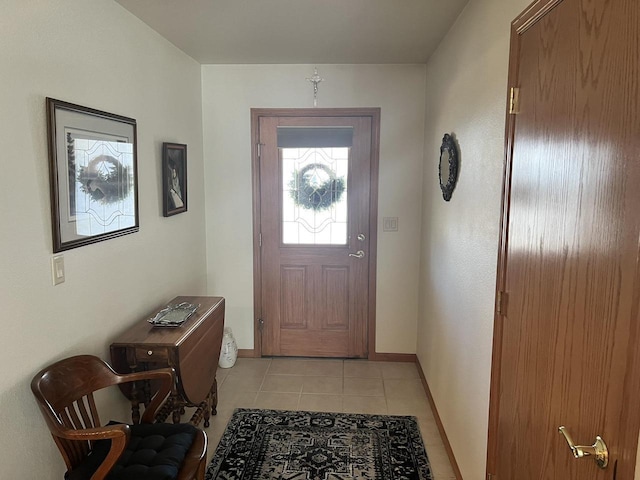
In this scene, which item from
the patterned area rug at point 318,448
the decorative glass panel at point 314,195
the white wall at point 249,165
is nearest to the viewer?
the patterned area rug at point 318,448

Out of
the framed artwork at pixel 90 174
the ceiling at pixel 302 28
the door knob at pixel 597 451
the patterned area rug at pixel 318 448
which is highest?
the ceiling at pixel 302 28

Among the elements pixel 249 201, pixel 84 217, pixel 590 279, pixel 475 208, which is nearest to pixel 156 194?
pixel 84 217

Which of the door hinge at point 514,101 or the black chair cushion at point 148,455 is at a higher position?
the door hinge at point 514,101

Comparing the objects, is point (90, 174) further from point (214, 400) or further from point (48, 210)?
point (214, 400)

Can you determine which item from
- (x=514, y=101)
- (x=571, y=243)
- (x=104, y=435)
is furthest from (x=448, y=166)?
(x=104, y=435)

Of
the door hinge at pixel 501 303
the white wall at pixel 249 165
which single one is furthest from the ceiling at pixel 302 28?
the door hinge at pixel 501 303

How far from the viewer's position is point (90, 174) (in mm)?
2037

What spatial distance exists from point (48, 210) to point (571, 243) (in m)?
1.79

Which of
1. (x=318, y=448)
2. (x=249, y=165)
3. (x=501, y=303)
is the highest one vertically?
(x=249, y=165)

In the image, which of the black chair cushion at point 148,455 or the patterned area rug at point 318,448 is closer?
the black chair cushion at point 148,455

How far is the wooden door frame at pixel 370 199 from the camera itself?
3.65 m

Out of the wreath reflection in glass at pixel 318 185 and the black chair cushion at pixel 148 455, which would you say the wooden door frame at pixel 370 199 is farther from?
the black chair cushion at pixel 148 455

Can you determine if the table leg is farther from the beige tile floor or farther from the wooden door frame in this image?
the wooden door frame

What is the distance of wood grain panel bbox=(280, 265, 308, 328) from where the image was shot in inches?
152
